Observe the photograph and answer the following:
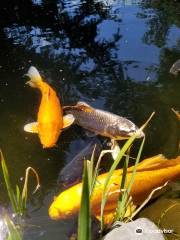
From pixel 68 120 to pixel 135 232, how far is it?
7.42ft

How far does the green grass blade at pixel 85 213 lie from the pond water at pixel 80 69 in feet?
5.55

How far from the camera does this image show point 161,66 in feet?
20.4

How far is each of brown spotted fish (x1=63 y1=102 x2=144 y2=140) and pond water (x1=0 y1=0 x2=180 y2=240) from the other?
0.62ft

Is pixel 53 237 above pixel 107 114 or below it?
below

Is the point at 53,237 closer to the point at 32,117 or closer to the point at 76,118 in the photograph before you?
the point at 76,118

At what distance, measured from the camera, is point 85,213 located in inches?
68.4

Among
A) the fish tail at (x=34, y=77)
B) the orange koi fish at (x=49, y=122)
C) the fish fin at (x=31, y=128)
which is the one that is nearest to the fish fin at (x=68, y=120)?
the orange koi fish at (x=49, y=122)

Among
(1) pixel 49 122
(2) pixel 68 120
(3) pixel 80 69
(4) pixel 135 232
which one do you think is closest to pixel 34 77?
(3) pixel 80 69

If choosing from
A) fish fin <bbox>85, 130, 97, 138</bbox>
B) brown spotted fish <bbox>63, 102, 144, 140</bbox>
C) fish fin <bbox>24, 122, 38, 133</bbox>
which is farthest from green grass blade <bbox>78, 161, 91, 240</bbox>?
fish fin <bbox>24, 122, 38, 133</bbox>

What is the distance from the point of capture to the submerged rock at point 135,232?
103 inches

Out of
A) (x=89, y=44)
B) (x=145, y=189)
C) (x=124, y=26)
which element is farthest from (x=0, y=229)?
(x=124, y=26)

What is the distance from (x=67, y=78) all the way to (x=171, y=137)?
2070mm

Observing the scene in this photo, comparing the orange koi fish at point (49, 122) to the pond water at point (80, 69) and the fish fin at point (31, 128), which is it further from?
the pond water at point (80, 69)

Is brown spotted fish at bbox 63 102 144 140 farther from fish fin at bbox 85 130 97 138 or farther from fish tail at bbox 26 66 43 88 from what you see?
fish tail at bbox 26 66 43 88
